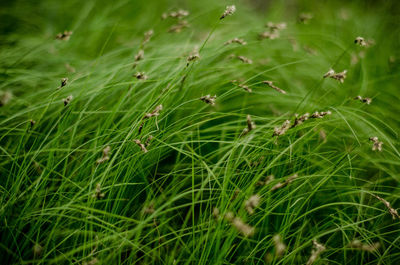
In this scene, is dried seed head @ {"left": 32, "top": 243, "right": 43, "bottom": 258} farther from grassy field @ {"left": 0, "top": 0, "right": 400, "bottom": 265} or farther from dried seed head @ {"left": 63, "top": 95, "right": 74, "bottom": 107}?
dried seed head @ {"left": 63, "top": 95, "right": 74, "bottom": 107}

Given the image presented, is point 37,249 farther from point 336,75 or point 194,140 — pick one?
point 336,75

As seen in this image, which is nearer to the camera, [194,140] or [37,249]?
[37,249]

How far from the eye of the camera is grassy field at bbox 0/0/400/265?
4.11 ft

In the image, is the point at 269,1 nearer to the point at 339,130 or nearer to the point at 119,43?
the point at 119,43

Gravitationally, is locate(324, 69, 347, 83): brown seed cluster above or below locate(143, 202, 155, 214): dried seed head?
above

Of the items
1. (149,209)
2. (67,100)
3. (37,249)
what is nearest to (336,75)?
(149,209)

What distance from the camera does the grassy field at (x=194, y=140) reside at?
1252mm

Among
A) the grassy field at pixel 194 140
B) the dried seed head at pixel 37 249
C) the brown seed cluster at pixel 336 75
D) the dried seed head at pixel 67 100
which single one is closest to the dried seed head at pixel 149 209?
the grassy field at pixel 194 140

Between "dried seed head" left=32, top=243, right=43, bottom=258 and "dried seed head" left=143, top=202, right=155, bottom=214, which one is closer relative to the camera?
"dried seed head" left=32, top=243, right=43, bottom=258

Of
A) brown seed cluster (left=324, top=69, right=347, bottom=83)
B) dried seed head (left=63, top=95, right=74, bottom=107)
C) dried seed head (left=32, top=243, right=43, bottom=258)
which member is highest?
brown seed cluster (left=324, top=69, right=347, bottom=83)

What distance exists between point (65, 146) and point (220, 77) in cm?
120

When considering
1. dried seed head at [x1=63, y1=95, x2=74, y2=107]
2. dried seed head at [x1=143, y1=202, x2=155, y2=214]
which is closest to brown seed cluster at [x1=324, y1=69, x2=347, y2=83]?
dried seed head at [x1=143, y1=202, x2=155, y2=214]

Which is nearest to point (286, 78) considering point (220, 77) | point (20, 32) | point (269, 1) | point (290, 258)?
point (220, 77)

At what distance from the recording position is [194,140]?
1.67 meters
